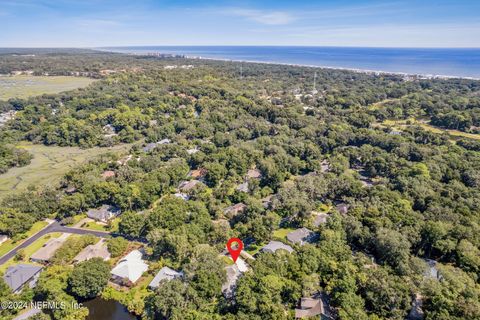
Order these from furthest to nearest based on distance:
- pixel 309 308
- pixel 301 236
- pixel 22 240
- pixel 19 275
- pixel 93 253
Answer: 1. pixel 22 240
2. pixel 301 236
3. pixel 93 253
4. pixel 19 275
5. pixel 309 308

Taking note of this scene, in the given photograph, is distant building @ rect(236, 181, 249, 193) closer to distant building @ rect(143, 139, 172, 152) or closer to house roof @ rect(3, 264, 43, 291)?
distant building @ rect(143, 139, 172, 152)

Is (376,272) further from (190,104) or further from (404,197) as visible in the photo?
(190,104)

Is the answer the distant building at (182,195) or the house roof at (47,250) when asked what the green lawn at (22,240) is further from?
the distant building at (182,195)

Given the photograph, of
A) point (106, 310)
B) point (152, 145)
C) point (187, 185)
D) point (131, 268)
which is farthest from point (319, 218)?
A: point (152, 145)

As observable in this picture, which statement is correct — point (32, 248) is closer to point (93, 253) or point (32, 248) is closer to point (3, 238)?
point (3, 238)

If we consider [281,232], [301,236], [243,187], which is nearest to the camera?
[301,236]

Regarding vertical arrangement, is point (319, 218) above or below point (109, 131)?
below

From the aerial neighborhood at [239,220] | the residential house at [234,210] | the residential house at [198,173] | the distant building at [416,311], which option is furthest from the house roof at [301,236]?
the residential house at [198,173]
